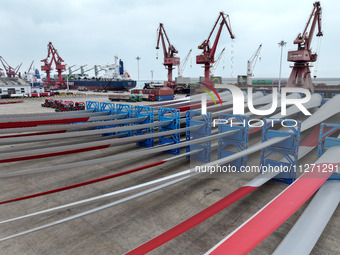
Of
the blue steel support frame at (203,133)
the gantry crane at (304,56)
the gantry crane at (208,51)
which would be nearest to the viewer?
the blue steel support frame at (203,133)

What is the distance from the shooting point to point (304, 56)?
116 feet

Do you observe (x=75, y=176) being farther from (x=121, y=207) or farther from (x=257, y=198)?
(x=257, y=198)

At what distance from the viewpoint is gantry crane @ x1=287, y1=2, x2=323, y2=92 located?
3553 centimetres

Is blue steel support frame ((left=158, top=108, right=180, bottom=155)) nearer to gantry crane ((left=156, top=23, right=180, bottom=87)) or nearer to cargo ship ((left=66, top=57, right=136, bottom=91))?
gantry crane ((left=156, top=23, right=180, bottom=87))

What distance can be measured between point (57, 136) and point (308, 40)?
40256mm

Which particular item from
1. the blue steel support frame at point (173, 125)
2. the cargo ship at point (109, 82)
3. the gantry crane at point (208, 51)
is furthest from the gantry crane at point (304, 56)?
the cargo ship at point (109, 82)

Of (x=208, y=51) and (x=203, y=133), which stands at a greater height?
(x=208, y=51)

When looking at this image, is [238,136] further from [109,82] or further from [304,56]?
[109,82]

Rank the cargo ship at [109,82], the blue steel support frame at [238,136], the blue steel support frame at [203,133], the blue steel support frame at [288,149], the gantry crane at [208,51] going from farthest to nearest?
the cargo ship at [109,82] → the gantry crane at [208,51] → the blue steel support frame at [203,133] → the blue steel support frame at [238,136] → the blue steel support frame at [288,149]

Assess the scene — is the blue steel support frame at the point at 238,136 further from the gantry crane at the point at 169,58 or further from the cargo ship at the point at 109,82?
the cargo ship at the point at 109,82

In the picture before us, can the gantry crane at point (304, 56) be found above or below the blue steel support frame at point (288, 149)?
above

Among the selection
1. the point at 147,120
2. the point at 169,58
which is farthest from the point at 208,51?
the point at 147,120

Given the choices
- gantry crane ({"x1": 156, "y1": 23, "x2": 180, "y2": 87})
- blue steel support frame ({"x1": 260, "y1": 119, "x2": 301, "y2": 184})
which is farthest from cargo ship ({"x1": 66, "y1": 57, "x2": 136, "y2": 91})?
blue steel support frame ({"x1": 260, "y1": 119, "x2": 301, "y2": 184})

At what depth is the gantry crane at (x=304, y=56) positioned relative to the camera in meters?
35.5
